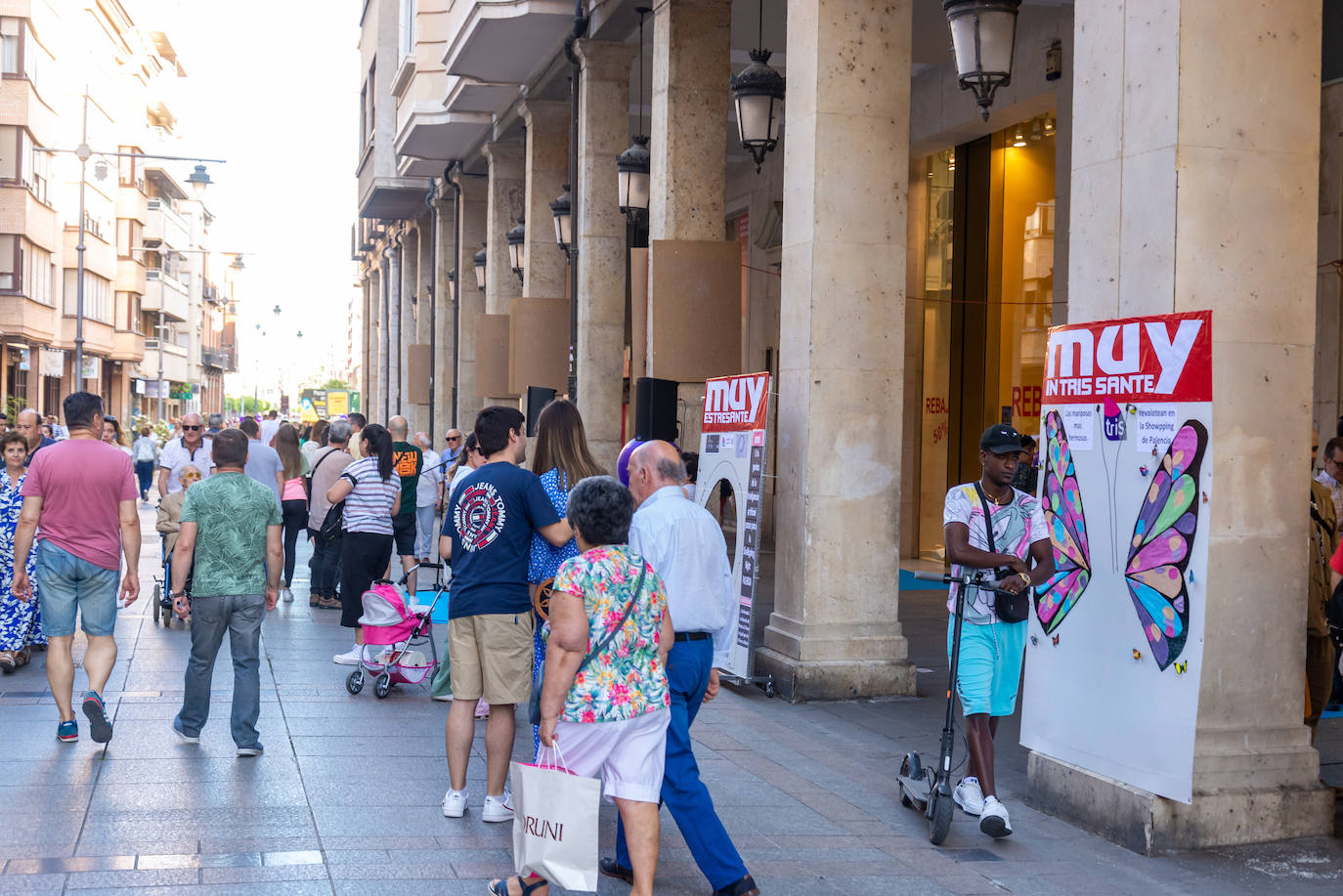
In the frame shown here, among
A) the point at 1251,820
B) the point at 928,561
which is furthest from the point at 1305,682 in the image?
the point at 928,561

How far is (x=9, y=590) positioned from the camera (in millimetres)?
10617

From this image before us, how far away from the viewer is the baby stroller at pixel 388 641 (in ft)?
32.9

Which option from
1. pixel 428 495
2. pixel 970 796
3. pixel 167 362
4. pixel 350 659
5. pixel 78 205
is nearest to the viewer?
pixel 970 796

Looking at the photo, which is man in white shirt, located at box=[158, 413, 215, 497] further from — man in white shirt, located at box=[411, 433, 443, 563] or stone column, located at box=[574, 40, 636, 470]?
stone column, located at box=[574, 40, 636, 470]

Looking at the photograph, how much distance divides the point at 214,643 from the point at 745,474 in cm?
384

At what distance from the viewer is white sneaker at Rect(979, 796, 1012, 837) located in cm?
652

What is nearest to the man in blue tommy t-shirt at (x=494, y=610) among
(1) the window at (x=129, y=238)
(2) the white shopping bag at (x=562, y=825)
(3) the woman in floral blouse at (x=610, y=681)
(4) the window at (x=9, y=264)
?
(3) the woman in floral blouse at (x=610, y=681)

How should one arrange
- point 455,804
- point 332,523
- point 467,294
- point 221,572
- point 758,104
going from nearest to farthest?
point 455,804
point 221,572
point 758,104
point 332,523
point 467,294

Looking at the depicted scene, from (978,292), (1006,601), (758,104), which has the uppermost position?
(758,104)

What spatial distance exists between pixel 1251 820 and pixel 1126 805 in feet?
1.77

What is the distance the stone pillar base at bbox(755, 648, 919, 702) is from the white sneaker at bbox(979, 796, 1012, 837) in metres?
3.47

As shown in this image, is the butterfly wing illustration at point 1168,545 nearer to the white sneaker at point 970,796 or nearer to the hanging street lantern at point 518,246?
the white sneaker at point 970,796

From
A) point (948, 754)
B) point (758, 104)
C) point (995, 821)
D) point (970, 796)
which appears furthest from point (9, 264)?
point (995, 821)

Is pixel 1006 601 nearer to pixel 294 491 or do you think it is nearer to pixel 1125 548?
pixel 1125 548
